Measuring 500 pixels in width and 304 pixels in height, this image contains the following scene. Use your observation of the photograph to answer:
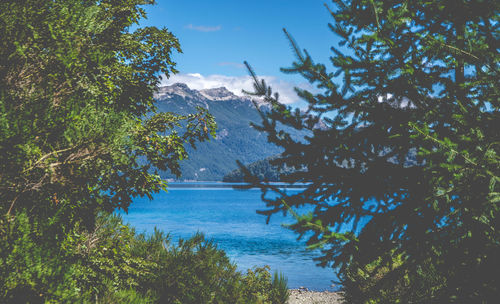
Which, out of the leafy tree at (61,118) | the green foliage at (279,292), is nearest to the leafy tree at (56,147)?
the leafy tree at (61,118)

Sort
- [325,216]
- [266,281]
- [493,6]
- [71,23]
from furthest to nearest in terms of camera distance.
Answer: [266,281] < [71,23] < [325,216] < [493,6]

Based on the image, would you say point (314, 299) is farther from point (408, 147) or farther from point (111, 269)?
point (408, 147)

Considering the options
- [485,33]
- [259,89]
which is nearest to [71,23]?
[259,89]

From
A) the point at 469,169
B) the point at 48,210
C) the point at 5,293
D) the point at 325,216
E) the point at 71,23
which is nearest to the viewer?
the point at 469,169

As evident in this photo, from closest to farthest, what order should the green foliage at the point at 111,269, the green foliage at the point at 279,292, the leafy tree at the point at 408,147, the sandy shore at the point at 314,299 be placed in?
the leafy tree at the point at 408,147 < the green foliage at the point at 111,269 < the green foliage at the point at 279,292 < the sandy shore at the point at 314,299

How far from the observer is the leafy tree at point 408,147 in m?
3.85

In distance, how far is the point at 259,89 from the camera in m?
4.84

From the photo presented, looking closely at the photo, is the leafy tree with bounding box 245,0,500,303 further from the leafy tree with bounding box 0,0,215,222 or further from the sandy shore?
the sandy shore

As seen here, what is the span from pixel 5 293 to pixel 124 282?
272 cm

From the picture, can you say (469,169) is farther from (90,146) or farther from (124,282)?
(124,282)

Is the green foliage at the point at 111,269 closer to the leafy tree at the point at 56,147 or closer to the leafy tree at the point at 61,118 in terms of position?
the leafy tree at the point at 56,147

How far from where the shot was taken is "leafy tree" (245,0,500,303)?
3848mm

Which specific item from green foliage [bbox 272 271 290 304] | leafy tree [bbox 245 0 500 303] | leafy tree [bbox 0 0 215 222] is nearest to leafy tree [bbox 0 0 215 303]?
leafy tree [bbox 0 0 215 222]

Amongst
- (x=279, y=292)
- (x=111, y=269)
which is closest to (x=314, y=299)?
(x=279, y=292)
